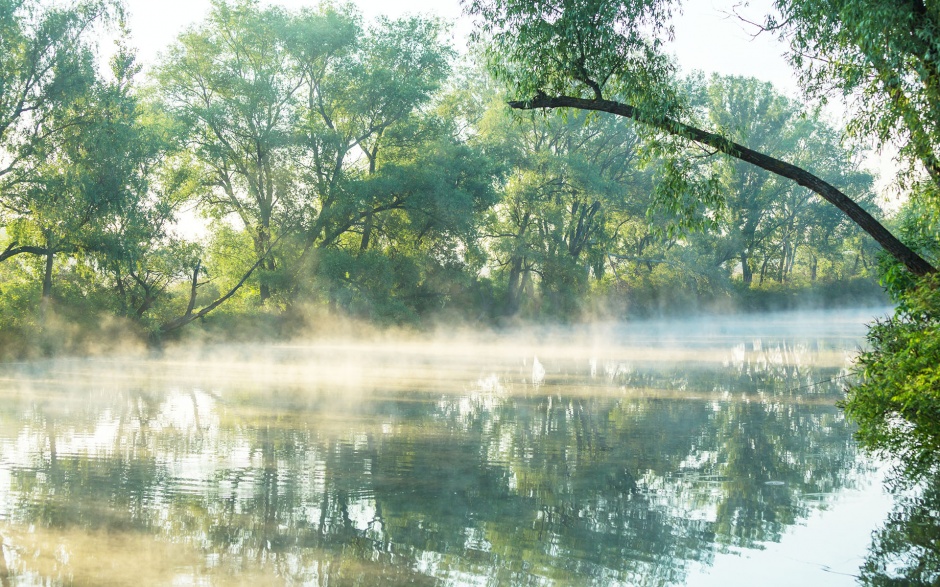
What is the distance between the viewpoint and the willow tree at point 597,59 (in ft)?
38.5

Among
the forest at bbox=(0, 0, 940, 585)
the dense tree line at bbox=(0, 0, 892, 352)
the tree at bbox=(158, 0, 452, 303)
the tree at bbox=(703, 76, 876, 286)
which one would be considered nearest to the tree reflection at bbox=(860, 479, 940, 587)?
the forest at bbox=(0, 0, 940, 585)

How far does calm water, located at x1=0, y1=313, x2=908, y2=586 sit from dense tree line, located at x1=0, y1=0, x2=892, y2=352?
3.54m

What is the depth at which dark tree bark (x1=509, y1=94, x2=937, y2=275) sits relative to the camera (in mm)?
9445

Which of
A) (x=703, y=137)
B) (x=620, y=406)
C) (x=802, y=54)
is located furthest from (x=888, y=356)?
(x=620, y=406)

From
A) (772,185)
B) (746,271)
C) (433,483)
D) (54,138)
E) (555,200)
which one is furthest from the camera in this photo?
(746,271)

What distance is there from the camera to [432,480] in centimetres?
949

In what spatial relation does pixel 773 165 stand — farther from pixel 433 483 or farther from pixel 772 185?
pixel 772 185

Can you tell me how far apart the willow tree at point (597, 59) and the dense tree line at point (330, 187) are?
277mm

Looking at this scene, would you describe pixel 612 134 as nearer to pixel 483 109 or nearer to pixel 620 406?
pixel 483 109

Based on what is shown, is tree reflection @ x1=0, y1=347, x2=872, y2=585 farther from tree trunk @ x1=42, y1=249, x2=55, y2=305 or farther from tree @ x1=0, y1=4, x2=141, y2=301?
tree trunk @ x1=42, y1=249, x2=55, y2=305

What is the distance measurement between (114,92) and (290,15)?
1151 centimetres

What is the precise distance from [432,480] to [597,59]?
6430 mm

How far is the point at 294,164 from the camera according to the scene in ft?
120

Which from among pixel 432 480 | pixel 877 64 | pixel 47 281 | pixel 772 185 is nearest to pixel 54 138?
pixel 47 281
